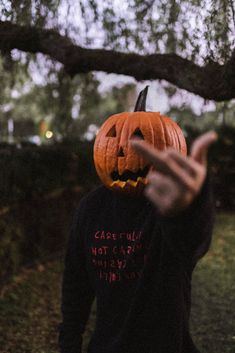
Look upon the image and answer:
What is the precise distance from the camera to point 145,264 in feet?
6.48

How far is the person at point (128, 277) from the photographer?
1.96 meters

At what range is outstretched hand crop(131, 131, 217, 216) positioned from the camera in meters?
1.26

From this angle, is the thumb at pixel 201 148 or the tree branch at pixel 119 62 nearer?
the thumb at pixel 201 148

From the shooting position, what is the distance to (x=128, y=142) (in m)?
2.71

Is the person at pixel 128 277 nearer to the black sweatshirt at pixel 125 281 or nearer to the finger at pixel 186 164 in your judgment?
the black sweatshirt at pixel 125 281

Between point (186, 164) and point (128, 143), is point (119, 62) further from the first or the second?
point (186, 164)

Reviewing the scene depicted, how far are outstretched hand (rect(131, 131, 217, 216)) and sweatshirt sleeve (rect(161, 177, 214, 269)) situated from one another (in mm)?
120

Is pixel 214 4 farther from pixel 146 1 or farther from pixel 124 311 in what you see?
pixel 124 311

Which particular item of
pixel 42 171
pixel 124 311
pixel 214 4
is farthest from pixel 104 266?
pixel 42 171

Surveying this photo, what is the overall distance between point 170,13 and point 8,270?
12.7ft

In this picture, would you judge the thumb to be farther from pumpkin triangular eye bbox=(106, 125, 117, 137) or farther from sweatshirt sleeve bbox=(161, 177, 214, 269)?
pumpkin triangular eye bbox=(106, 125, 117, 137)

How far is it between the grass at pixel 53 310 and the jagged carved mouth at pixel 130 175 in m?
2.76

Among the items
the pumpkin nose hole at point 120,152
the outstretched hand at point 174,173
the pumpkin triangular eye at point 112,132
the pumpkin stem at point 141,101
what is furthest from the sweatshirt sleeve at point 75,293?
the outstretched hand at point 174,173

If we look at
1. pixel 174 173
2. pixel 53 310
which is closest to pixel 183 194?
pixel 174 173
